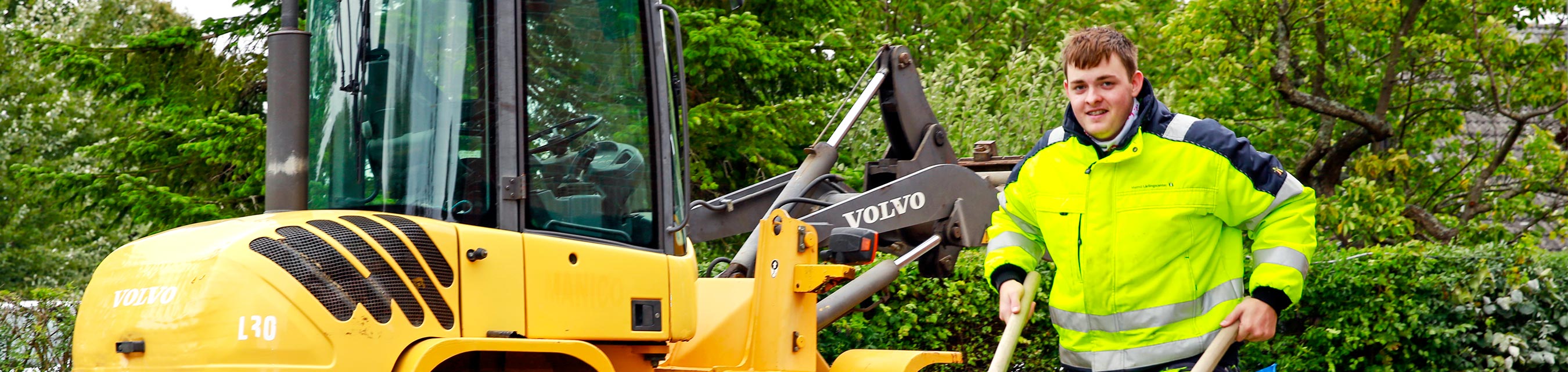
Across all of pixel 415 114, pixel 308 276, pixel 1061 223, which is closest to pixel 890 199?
pixel 1061 223

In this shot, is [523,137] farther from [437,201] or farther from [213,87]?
[213,87]

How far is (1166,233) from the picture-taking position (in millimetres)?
3199

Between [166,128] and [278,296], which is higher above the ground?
[166,128]

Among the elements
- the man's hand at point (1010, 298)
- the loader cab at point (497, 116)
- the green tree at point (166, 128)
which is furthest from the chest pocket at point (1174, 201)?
the green tree at point (166, 128)

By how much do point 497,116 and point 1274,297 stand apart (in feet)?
7.01

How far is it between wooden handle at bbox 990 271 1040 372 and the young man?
0.43ft

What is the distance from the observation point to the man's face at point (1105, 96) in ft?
10.7

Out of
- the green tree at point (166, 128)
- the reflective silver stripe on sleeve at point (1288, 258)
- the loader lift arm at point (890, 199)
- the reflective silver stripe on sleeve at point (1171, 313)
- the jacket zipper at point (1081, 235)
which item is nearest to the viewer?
the reflective silver stripe on sleeve at point (1288, 258)

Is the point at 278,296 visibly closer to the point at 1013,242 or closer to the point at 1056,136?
the point at 1013,242

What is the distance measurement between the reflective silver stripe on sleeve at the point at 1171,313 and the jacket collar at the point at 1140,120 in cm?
39

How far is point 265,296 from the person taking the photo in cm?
345

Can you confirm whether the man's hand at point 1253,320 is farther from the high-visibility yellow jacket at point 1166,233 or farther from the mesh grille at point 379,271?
the mesh grille at point 379,271

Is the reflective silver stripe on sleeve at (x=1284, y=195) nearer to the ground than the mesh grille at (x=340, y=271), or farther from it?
farther from it

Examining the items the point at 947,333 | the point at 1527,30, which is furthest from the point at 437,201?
the point at 1527,30
